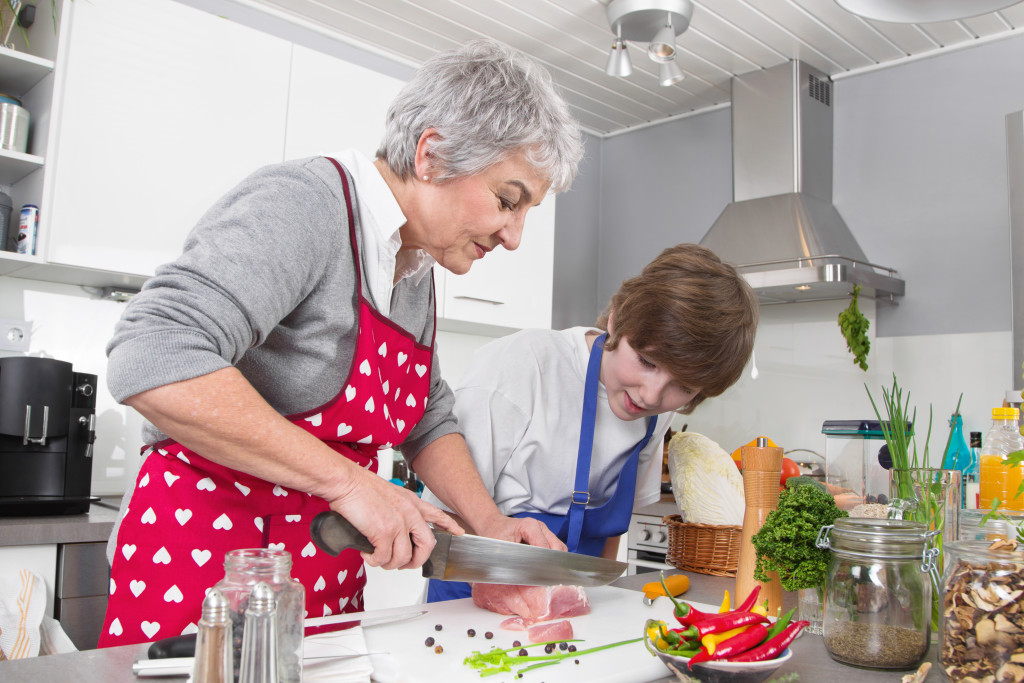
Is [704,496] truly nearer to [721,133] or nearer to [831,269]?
[831,269]

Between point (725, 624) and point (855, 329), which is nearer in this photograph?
point (725, 624)

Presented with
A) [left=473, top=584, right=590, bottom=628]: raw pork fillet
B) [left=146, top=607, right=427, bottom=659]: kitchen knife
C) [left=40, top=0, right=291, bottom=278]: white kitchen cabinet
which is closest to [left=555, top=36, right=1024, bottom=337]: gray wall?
[left=40, top=0, right=291, bottom=278]: white kitchen cabinet

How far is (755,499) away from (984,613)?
1.31 feet

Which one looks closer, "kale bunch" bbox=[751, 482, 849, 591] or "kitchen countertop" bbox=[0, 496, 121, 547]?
"kale bunch" bbox=[751, 482, 849, 591]

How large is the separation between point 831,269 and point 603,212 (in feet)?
5.41

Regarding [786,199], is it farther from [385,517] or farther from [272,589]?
[272,589]

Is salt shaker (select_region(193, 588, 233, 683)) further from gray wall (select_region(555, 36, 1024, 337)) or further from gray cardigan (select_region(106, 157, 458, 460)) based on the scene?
gray wall (select_region(555, 36, 1024, 337))

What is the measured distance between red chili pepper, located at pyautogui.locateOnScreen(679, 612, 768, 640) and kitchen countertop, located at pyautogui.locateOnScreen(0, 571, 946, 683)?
0.31 feet

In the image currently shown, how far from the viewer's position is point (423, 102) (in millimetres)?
1090

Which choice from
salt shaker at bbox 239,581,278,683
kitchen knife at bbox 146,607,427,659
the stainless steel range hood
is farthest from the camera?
the stainless steel range hood

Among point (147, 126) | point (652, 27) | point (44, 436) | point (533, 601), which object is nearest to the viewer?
point (533, 601)

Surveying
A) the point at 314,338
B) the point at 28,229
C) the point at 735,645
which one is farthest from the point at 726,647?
the point at 28,229

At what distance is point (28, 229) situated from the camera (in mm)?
2229

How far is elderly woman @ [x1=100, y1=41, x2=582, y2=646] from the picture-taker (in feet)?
2.78
